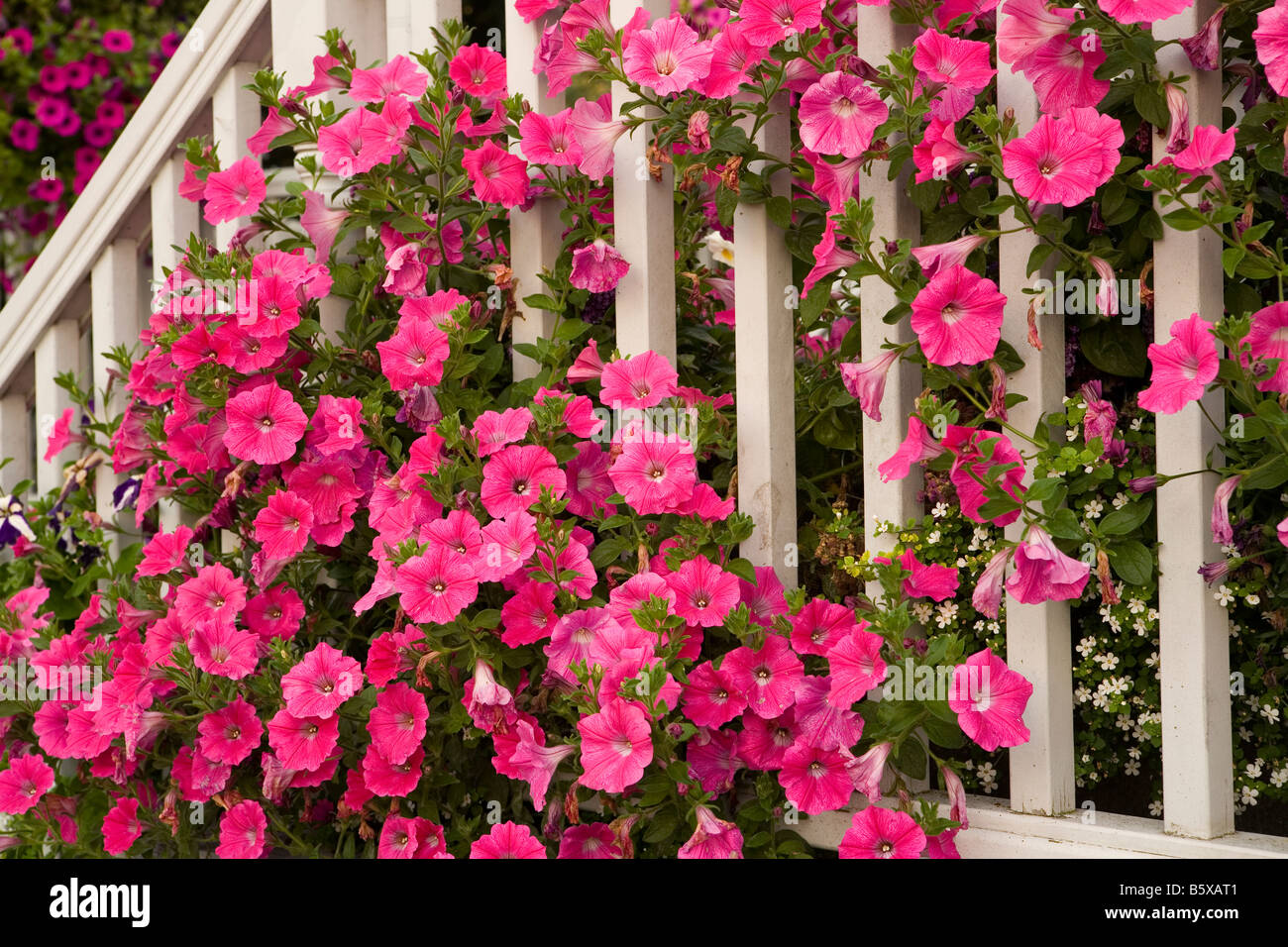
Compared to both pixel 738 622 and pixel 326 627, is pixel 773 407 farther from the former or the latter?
pixel 326 627

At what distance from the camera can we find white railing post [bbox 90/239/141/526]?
7.84 ft

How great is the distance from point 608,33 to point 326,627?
3.28 ft

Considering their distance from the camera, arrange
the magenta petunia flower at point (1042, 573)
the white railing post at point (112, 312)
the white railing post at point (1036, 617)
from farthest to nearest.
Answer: the white railing post at point (112, 312) < the white railing post at point (1036, 617) < the magenta petunia flower at point (1042, 573)

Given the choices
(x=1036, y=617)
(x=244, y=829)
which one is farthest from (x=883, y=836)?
(x=244, y=829)

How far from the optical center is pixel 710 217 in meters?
2.05

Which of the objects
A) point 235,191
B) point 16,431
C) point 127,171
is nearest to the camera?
point 235,191

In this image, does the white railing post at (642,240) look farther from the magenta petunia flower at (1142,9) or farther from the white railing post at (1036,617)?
the magenta petunia flower at (1142,9)

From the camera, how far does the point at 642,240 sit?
176cm

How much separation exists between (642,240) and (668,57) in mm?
256

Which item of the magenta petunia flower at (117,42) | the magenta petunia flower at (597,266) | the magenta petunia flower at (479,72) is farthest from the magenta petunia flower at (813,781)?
Answer: the magenta petunia flower at (117,42)

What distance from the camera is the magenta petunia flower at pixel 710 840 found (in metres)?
1.51

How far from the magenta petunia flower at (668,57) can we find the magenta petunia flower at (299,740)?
996mm

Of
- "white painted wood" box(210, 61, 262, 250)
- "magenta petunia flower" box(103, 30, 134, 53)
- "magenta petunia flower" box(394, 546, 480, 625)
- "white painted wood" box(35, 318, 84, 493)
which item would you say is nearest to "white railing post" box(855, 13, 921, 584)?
"magenta petunia flower" box(394, 546, 480, 625)

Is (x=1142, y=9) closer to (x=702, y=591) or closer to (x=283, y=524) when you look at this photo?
(x=702, y=591)
